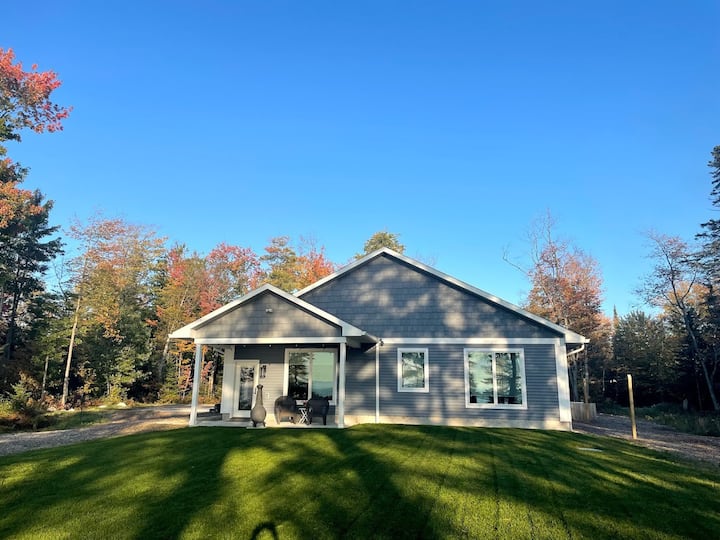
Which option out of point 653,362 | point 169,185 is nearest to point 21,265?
point 169,185

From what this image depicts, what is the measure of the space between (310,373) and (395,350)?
286 centimetres

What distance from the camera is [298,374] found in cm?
1432

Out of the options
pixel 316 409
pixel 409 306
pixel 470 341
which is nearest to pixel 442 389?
pixel 470 341

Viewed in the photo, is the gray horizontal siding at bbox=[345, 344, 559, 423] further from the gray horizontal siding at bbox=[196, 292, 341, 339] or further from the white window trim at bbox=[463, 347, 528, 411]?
the gray horizontal siding at bbox=[196, 292, 341, 339]

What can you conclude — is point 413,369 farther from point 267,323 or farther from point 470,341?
point 267,323

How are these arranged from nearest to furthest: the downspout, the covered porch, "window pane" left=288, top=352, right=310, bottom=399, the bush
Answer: the covered porch
the downspout
the bush
"window pane" left=288, top=352, right=310, bottom=399

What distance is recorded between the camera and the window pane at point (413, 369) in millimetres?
13758

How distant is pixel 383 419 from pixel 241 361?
5.01m

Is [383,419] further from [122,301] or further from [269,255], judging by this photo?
[269,255]

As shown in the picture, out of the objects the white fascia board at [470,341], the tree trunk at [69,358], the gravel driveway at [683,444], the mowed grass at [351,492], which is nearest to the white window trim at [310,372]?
the white fascia board at [470,341]

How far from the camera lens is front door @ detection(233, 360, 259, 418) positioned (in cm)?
1444

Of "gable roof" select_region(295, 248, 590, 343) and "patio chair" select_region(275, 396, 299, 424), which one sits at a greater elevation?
"gable roof" select_region(295, 248, 590, 343)

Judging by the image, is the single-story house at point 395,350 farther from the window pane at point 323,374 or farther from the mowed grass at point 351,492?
the mowed grass at point 351,492

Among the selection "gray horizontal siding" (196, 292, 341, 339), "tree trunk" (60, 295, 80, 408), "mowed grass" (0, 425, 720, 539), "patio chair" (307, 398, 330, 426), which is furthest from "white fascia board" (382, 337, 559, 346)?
"tree trunk" (60, 295, 80, 408)
